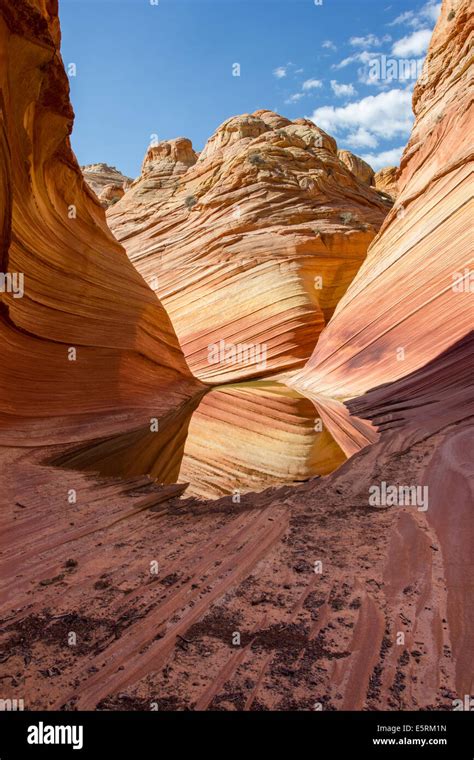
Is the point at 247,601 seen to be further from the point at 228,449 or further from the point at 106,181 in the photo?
the point at 106,181

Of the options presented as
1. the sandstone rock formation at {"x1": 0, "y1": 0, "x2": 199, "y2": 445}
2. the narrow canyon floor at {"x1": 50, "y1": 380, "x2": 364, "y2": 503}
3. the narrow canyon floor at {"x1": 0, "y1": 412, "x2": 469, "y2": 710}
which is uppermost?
the sandstone rock formation at {"x1": 0, "y1": 0, "x2": 199, "y2": 445}

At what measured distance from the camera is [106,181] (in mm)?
32125

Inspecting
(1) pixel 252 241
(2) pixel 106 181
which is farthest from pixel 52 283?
(2) pixel 106 181

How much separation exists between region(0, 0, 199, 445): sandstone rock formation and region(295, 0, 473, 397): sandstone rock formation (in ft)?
13.3

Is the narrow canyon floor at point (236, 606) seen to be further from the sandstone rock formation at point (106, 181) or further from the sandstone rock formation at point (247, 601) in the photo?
the sandstone rock formation at point (106, 181)

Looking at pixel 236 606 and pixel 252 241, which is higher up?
pixel 252 241

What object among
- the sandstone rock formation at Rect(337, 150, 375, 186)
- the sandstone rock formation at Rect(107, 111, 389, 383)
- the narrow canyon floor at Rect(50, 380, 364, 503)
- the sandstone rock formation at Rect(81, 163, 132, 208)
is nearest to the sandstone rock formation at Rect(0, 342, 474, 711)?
the narrow canyon floor at Rect(50, 380, 364, 503)

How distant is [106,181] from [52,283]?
28663 millimetres

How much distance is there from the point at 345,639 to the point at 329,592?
31 cm

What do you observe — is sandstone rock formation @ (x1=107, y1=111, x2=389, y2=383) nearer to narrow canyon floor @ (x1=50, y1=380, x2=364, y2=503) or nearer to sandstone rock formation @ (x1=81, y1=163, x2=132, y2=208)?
narrow canyon floor @ (x1=50, y1=380, x2=364, y2=503)

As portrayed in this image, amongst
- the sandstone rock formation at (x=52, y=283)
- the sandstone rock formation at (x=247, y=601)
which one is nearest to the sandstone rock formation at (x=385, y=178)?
the sandstone rock formation at (x=52, y=283)

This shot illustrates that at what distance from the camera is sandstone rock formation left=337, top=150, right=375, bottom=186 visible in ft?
101

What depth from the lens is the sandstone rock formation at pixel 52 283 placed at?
18.6 feet

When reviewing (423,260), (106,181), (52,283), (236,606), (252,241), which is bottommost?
(236,606)
